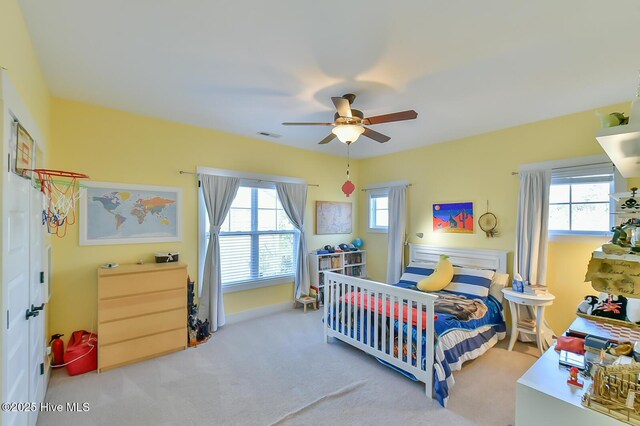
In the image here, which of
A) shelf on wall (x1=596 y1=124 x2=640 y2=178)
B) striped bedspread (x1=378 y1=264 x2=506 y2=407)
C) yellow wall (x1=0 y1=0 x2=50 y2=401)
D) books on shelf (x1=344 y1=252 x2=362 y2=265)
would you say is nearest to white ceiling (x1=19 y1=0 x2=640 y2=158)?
yellow wall (x1=0 y1=0 x2=50 y2=401)

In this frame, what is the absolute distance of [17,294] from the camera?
159cm

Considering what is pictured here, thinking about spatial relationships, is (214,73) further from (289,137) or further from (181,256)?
(181,256)

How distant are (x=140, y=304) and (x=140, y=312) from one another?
0.08m

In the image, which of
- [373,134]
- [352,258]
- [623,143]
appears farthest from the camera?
[352,258]

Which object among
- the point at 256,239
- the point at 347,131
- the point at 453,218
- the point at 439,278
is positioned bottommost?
the point at 439,278

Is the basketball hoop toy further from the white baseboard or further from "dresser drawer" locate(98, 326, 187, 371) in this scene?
the white baseboard

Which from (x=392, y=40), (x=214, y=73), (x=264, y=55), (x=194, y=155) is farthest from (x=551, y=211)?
(x=194, y=155)

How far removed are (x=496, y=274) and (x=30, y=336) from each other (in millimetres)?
4479

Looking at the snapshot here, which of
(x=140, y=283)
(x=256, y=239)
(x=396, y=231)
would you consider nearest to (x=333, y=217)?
(x=396, y=231)

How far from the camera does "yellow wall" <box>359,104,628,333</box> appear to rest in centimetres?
318

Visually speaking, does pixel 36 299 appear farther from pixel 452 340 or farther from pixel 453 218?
pixel 453 218

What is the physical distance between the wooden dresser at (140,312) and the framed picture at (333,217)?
241 centimetres

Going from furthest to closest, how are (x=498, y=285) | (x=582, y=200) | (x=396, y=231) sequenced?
(x=396, y=231) → (x=498, y=285) → (x=582, y=200)

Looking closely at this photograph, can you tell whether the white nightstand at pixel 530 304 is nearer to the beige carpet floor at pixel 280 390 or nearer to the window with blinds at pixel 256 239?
the beige carpet floor at pixel 280 390
